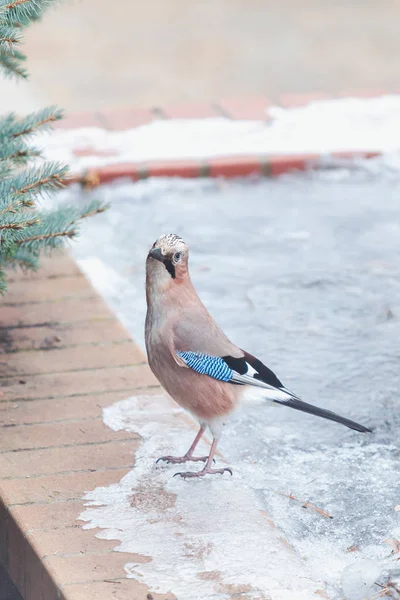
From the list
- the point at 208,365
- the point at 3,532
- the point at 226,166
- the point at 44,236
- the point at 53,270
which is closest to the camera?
the point at 3,532

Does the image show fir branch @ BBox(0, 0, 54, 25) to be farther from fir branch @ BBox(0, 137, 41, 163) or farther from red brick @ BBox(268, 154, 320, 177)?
red brick @ BBox(268, 154, 320, 177)

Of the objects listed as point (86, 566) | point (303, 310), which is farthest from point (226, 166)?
point (86, 566)

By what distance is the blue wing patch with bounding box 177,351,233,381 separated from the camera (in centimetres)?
296

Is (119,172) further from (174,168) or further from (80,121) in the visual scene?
(80,121)

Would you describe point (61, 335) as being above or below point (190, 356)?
below

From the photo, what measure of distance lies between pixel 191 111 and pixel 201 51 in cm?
271

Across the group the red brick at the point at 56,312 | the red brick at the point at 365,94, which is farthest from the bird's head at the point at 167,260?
the red brick at the point at 365,94

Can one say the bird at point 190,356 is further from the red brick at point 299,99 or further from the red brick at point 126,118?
the red brick at point 299,99

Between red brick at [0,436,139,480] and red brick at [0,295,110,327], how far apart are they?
0.90m

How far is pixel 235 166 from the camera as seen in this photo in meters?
5.95

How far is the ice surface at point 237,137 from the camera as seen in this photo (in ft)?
19.8

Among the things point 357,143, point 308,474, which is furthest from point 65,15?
point 308,474

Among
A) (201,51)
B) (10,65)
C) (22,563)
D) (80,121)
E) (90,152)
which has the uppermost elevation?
(10,65)

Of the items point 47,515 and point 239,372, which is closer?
point 47,515
